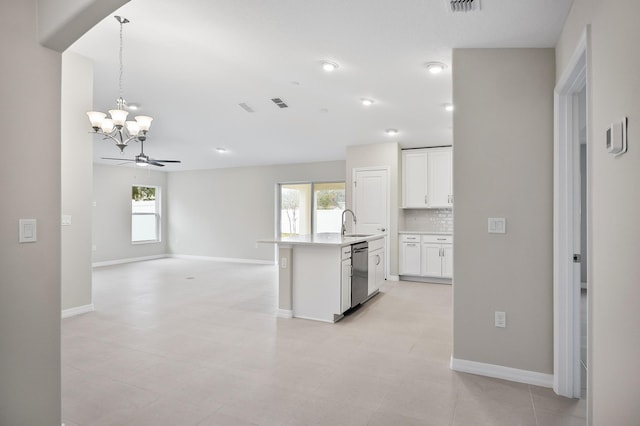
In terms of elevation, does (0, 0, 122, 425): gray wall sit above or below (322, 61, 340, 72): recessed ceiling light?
below

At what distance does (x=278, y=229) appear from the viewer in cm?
925

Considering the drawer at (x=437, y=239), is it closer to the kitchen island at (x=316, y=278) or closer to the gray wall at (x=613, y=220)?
the kitchen island at (x=316, y=278)

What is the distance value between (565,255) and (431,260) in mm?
4090

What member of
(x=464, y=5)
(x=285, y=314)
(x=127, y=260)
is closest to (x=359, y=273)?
(x=285, y=314)

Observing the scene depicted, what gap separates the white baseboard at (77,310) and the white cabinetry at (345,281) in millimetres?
3158

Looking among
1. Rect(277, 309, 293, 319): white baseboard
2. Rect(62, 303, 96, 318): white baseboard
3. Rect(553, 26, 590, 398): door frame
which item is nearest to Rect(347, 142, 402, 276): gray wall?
Rect(277, 309, 293, 319): white baseboard

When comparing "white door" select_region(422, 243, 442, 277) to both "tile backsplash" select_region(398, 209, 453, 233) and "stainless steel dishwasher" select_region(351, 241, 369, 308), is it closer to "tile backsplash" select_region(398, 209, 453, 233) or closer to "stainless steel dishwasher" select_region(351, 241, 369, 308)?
"tile backsplash" select_region(398, 209, 453, 233)

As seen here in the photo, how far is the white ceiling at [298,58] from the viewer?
251 centimetres

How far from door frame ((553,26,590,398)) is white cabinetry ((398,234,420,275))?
13.4 ft

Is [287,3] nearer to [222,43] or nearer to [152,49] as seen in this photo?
[222,43]

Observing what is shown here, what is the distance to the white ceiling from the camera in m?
2.51

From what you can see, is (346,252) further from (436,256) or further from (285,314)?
(436,256)

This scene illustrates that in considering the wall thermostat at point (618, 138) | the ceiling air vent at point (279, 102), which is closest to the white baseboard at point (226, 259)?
the ceiling air vent at point (279, 102)

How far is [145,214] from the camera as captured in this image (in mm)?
10117
